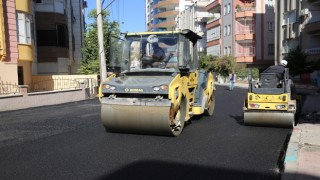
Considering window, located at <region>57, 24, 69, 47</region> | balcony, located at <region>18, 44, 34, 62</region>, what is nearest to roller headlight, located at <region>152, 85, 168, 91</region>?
balcony, located at <region>18, 44, 34, 62</region>

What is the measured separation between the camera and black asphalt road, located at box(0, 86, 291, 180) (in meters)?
6.21

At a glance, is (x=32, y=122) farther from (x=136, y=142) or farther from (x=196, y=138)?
(x=196, y=138)

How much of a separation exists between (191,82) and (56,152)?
438cm

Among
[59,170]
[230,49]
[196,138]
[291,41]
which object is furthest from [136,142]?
[230,49]

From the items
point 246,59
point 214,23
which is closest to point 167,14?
point 214,23

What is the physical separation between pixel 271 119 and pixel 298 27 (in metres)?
29.8

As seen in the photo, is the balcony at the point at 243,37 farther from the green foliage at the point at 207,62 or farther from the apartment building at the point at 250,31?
the green foliage at the point at 207,62

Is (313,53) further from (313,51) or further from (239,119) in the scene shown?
(239,119)

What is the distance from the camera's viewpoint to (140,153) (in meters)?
7.52

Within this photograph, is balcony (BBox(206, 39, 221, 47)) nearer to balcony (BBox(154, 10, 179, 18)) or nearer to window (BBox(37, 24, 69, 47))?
window (BBox(37, 24, 69, 47))

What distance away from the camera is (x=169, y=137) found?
353 inches

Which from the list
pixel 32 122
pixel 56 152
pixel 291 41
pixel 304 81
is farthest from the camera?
pixel 291 41

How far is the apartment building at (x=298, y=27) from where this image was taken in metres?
34.6

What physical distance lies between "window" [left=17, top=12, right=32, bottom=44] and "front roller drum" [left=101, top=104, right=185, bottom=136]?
1418cm
